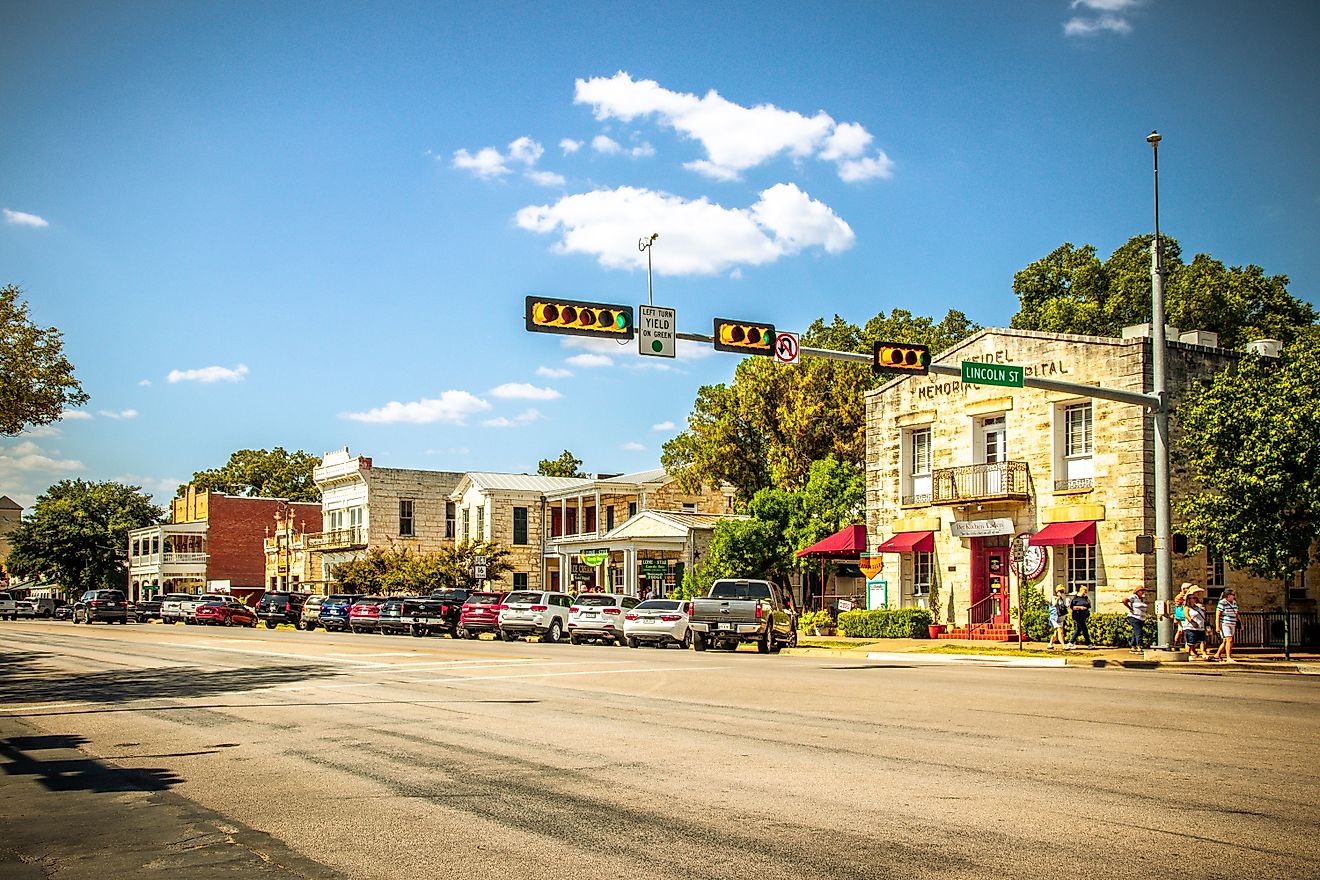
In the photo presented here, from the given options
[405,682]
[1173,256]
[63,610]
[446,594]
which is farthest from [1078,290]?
[63,610]

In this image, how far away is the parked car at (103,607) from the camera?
62.8 metres

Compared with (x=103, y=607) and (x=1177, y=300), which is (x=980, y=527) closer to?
(x=1177, y=300)

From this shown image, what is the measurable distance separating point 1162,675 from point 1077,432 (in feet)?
41.3

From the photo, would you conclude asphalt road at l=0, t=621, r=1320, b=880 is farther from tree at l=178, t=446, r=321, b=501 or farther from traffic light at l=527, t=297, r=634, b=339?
tree at l=178, t=446, r=321, b=501

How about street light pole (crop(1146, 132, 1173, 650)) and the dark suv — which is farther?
the dark suv

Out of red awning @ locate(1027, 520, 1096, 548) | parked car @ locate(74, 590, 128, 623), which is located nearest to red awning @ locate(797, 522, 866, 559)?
red awning @ locate(1027, 520, 1096, 548)

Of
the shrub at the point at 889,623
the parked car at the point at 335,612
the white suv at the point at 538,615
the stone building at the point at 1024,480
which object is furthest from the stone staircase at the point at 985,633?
the parked car at the point at 335,612

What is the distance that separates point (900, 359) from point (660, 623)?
13418 mm

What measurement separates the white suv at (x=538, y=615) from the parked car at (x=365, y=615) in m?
10.6

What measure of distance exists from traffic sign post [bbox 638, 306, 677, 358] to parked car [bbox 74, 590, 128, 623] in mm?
51738

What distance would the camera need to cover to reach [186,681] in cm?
2072

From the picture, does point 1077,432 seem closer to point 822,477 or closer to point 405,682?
point 822,477

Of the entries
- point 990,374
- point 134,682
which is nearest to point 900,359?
point 990,374

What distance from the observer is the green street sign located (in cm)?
2409
